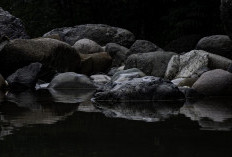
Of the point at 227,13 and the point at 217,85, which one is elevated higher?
the point at 227,13

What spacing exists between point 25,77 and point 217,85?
17.1ft

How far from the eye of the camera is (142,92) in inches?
332

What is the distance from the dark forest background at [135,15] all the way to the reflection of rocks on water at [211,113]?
14.0 m

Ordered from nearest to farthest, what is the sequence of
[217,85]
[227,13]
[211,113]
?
[211,113]
[217,85]
[227,13]

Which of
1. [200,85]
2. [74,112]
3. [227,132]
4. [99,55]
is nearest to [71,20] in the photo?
[99,55]

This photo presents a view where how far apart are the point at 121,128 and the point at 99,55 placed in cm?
1210

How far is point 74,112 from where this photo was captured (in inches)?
267

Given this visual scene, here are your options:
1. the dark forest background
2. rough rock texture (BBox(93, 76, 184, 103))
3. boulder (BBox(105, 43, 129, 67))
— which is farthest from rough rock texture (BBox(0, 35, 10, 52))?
the dark forest background

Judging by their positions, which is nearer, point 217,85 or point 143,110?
point 143,110

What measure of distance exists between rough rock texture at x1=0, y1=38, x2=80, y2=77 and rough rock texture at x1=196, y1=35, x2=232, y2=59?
13.3 ft

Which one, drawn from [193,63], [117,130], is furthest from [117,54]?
[117,130]

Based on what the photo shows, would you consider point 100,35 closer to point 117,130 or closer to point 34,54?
point 34,54

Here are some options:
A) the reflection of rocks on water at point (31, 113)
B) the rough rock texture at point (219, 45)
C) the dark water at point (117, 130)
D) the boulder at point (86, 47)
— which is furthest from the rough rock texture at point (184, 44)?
the dark water at point (117, 130)

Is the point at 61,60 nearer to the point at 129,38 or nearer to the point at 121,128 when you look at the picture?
the point at 129,38
